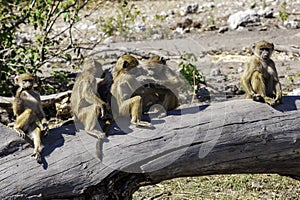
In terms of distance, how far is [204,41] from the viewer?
14641mm

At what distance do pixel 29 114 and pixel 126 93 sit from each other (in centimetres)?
103

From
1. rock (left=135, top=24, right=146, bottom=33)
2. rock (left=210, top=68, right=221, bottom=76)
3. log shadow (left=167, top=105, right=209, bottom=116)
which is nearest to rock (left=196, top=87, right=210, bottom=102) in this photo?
rock (left=210, top=68, right=221, bottom=76)

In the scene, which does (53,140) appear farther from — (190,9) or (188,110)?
(190,9)

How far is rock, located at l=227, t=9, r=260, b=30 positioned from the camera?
1560 cm

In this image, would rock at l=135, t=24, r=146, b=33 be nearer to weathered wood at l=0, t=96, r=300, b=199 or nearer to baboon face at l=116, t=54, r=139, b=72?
baboon face at l=116, t=54, r=139, b=72

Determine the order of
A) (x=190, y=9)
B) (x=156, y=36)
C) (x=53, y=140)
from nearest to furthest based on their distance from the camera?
1. (x=53, y=140)
2. (x=156, y=36)
3. (x=190, y=9)

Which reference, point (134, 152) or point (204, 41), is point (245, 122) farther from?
point (204, 41)

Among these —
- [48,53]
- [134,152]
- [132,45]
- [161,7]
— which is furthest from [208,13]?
[134,152]

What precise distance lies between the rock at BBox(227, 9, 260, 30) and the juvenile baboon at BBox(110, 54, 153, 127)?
985 centimetres

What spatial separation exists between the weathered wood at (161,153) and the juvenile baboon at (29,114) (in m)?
0.08

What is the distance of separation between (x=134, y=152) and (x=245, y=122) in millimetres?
1117

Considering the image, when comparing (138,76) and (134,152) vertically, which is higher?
(138,76)

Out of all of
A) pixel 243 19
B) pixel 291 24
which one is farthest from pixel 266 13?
pixel 291 24

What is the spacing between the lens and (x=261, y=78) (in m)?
6.04
